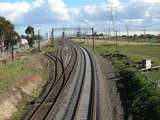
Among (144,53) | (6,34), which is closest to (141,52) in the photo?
(144,53)

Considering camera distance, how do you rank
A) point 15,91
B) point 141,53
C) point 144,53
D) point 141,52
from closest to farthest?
point 15,91
point 144,53
point 141,53
point 141,52

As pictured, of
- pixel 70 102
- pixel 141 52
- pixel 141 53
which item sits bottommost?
pixel 141 52

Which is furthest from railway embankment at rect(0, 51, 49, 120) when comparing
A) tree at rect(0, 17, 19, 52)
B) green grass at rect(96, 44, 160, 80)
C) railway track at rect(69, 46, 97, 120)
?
tree at rect(0, 17, 19, 52)

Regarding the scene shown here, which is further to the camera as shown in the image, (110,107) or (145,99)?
(110,107)

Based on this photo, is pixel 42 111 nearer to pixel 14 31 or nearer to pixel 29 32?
pixel 14 31

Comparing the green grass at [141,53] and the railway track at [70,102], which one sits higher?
the railway track at [70,102]

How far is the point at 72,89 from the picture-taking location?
45.3 meters

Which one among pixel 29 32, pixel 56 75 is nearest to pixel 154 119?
pixel 56 75

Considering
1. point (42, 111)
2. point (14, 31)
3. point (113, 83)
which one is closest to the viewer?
point (42, 111)

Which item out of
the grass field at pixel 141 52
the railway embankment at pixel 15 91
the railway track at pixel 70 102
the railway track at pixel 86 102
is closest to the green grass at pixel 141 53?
the grass field at pixel 141 52

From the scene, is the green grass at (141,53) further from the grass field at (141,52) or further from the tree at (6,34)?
the tree at (6,34)

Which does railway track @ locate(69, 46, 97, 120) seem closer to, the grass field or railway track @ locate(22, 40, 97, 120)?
railway track @ locate(22, 40, 97, 120)

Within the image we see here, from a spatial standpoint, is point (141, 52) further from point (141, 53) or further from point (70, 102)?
point (70, 102)

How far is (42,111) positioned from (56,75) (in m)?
27.0
